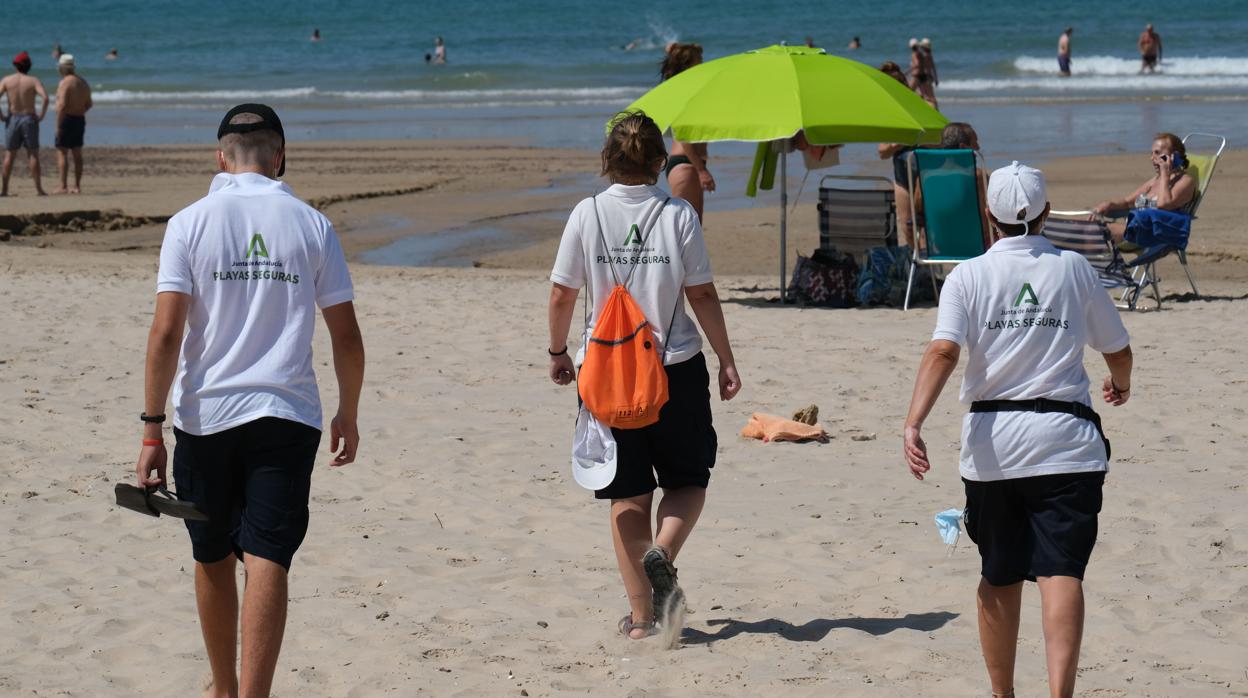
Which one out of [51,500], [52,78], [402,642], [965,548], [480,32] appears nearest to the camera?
[402,642]

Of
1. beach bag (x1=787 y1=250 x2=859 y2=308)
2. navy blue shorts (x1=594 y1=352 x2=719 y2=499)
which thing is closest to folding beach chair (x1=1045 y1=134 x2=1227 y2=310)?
beach bag (x1=787 y1=250 x2=859 y2=308)

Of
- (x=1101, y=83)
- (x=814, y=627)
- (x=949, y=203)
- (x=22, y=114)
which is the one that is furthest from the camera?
(x=1101, y=83)

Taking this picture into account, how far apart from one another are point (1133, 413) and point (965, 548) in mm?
2263

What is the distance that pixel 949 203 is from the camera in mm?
9758

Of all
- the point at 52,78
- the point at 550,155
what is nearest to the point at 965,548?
the point at 550,155

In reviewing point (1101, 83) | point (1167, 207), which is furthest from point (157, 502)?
point (1101, 83)

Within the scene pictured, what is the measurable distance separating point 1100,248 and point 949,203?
3.52 ft

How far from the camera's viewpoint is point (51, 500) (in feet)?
18.7

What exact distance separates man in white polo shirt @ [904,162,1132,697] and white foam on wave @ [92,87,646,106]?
29.9 m

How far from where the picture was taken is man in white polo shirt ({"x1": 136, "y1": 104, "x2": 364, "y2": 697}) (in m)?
3.24

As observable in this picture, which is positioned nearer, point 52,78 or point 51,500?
point 51,500

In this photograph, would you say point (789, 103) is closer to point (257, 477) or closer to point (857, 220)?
point (857, 220)

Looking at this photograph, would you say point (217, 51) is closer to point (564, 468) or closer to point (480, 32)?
point (480, 32)

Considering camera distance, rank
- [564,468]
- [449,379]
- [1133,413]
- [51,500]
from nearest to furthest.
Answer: [51,500] → [564,468] → [1133,413] → [449,379]
